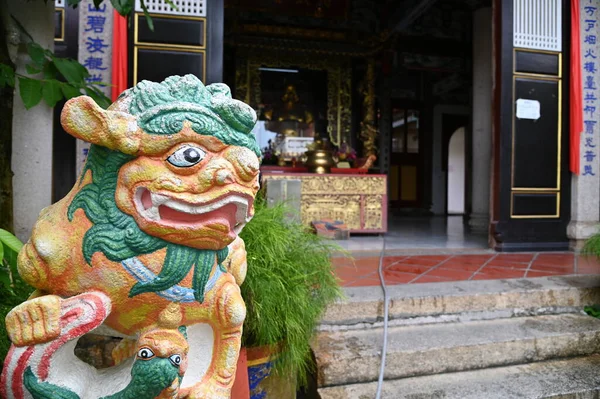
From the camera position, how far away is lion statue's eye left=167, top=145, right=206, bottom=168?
947 millimetres

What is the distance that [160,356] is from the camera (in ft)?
3.03

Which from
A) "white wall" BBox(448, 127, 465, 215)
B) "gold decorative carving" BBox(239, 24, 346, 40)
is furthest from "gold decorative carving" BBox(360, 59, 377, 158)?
"white wall" BBox(448, 127, 465, 215)

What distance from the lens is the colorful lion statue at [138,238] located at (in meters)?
0.91

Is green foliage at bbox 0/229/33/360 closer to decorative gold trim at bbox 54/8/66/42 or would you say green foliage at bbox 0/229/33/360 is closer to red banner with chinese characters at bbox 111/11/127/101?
red banner with chinese characters at bbox 111/11/127/101

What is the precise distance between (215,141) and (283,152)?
7.65m

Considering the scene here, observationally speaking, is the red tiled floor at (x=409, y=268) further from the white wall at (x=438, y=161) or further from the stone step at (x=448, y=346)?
the white wall at (x=438, y=161)

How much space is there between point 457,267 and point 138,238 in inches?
124

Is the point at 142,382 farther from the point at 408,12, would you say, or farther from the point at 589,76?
the point at 408,12

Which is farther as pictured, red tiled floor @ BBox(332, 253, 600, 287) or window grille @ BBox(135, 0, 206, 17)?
window grille @ BBox(135, 0, 206, 17)

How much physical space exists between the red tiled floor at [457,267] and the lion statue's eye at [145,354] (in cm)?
198

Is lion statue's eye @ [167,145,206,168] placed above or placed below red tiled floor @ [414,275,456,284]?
above

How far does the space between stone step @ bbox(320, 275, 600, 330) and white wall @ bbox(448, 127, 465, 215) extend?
11445 millimetres

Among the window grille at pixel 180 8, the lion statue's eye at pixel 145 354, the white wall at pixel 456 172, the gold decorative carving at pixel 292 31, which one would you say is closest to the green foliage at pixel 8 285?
the lion statue's eye at pixel 145 354

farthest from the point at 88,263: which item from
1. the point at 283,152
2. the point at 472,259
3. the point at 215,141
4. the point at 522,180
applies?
the point at 283,152
